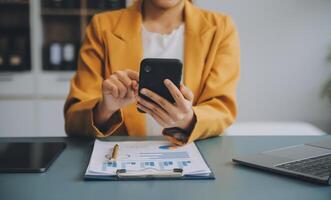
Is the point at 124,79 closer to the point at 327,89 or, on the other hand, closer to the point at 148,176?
the point at 148,176

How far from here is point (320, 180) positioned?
757 mm

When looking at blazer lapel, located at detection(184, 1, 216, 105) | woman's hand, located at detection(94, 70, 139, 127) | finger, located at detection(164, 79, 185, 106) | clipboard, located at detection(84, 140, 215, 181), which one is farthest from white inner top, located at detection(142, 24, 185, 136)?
clipboard, located at detection(84, 140, 215, 181)

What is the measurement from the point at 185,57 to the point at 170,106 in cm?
44

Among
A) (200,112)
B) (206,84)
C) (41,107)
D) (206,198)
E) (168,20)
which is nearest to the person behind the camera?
(206,198)

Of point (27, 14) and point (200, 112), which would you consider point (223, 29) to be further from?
point (27, 14)

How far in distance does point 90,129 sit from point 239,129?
5.37 feet

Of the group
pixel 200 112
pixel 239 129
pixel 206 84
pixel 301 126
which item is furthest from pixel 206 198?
pixel 301 126

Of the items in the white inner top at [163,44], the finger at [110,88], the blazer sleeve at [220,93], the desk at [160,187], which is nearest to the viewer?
the desk at [160,187]

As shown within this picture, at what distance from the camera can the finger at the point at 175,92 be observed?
95cm

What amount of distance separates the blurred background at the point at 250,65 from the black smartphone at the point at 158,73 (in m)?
2.29

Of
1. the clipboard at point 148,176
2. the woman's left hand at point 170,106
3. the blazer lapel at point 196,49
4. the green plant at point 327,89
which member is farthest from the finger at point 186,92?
the green plant at point 327,89

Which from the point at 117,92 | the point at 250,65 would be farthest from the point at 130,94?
the point at 250,65

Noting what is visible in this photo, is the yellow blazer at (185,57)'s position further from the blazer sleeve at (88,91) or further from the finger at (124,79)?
the finger at (124,79)

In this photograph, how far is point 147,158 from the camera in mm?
912
